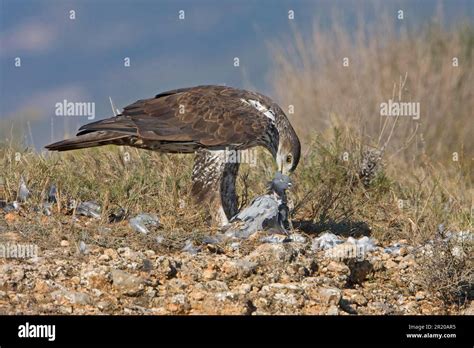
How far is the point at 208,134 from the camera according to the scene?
A: 8094 mm

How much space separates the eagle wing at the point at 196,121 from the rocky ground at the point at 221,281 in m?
1.21

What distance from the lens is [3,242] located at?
6711 millimetres

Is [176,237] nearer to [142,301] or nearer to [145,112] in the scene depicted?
[142,301]

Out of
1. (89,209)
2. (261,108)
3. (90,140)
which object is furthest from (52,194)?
Answer: (261,108)

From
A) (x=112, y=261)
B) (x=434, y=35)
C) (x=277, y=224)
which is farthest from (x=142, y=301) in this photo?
(x=434, y=35)

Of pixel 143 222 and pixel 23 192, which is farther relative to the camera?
pixel 23 192

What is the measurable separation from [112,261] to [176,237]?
730mm

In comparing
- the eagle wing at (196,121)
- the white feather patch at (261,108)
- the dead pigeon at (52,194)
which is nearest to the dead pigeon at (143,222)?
the dead pigeon at (52,194)

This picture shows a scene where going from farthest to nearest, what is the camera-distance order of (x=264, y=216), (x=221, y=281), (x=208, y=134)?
(x=208, y=134) → (x=264, y=216) → (x=221, y=281)

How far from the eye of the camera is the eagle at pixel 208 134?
315 inches

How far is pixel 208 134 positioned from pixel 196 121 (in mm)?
183

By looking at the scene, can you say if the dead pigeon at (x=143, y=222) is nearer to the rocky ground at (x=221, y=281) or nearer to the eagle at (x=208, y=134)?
the rocky ground at (x=221, y=281)

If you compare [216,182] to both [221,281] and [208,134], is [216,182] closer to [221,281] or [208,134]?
[208,134]

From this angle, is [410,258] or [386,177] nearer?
[410,258]
